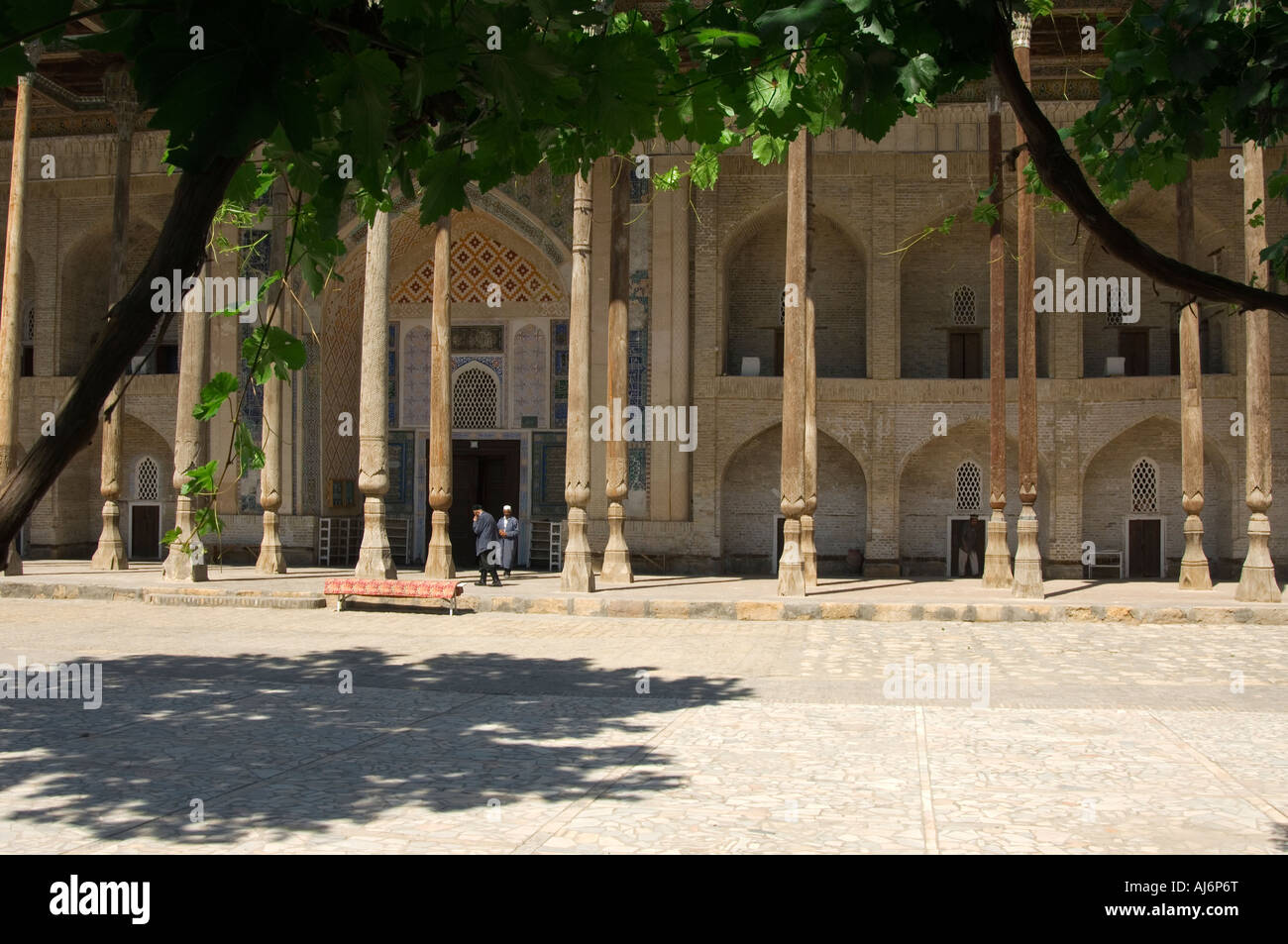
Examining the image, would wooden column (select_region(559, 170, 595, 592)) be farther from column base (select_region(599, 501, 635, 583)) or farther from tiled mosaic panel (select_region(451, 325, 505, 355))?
tiled mosaic panel (select_region(451, 325, 505, 355))

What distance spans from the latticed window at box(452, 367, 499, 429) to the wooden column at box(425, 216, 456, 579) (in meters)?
6.38

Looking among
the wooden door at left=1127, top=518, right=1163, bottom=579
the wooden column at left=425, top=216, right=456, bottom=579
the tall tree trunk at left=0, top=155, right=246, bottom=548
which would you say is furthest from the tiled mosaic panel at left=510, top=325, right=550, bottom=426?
the tall tree trunk at left=0, top=155, right=246, bottom=548

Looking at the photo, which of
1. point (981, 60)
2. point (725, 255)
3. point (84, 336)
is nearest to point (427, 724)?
point (981, 60)

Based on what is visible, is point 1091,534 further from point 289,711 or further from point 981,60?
point 981,60

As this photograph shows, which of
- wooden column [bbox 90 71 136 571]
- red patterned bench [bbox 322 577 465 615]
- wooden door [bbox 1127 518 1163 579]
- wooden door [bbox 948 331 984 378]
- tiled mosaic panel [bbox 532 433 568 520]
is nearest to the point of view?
red patterned bench [bbox 322 577 465 615]

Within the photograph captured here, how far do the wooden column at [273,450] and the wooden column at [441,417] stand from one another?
9.96 ft

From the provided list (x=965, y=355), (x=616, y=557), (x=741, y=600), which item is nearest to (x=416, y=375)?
(x=616, y=557)

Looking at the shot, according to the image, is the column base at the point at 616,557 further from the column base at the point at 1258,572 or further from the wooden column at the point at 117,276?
the wooden column at the point at 117,276

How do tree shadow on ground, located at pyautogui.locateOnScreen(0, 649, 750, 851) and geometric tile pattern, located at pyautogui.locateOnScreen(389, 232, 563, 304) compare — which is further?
geometric tile pattern, located at pyautogui.locateOnScreen(389, 232, 563, 304)

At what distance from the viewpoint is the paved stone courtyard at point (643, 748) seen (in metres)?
5.02

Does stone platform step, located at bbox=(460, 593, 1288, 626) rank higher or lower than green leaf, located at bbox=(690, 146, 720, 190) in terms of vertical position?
lower

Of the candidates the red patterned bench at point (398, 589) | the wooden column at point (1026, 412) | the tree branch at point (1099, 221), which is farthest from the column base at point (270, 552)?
the tree branch at point (1099, 221)

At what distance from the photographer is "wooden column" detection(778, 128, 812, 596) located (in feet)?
53.7

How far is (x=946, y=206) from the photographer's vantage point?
22.6 metres
